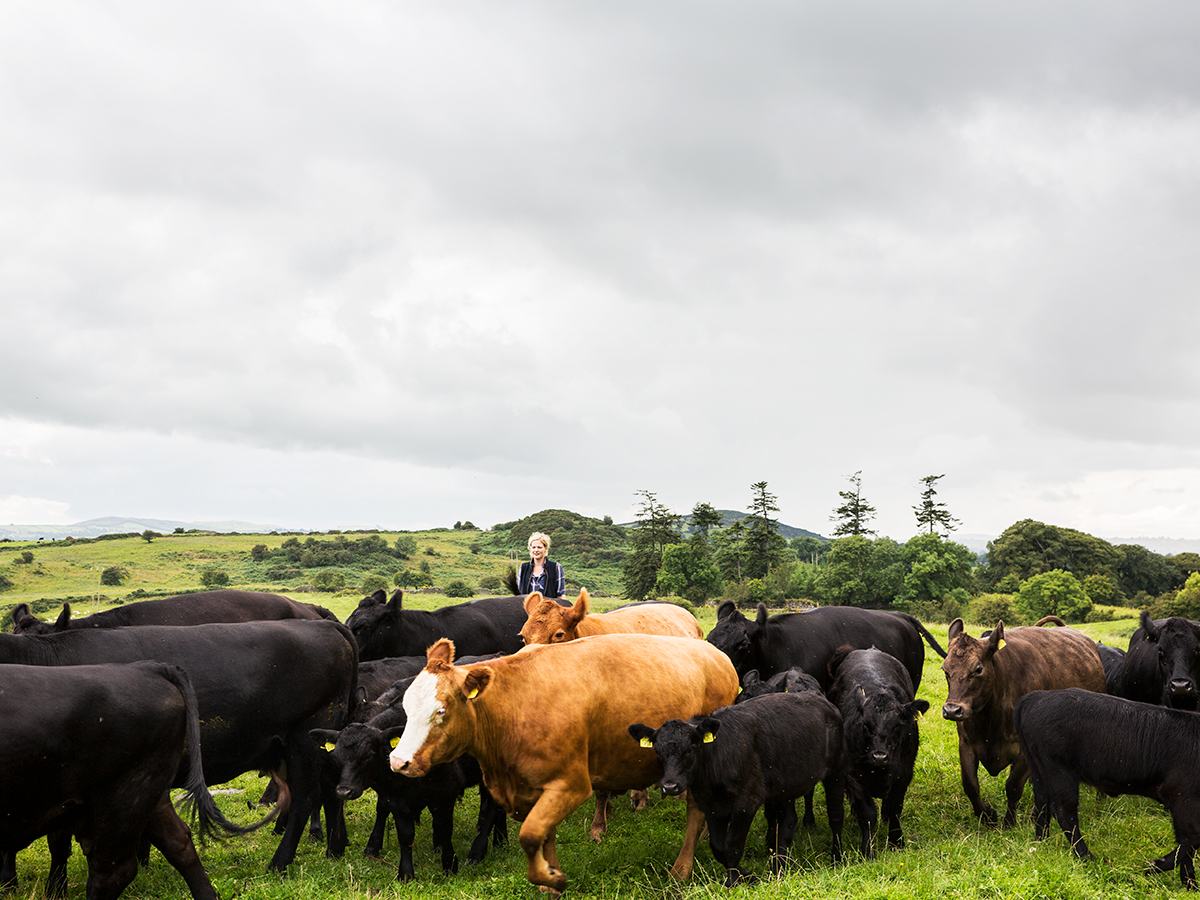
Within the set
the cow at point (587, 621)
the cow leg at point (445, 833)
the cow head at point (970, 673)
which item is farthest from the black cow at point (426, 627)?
the cow head at point (970, 673)

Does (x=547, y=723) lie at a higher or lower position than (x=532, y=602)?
lower

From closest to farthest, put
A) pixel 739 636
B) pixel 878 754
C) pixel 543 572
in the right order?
pixel 878 754 → pixel 739 636 → pixel 543 572

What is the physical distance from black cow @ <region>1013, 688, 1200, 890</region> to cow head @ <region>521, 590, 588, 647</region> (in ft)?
14.3

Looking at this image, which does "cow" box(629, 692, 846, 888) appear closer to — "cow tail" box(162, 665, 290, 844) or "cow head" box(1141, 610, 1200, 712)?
"cow tail" box(162, 665, 290, 844)

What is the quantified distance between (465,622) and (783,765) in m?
5.86

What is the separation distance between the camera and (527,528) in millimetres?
119688

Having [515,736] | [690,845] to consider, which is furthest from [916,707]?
[515,736]

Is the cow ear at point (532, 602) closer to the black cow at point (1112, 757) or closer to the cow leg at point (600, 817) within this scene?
the cow leg at point (600, 817)

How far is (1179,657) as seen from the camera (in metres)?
8.85

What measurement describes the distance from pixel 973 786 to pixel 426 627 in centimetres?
709

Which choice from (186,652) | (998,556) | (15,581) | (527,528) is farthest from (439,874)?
(527,528)

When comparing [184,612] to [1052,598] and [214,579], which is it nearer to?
[214,579]

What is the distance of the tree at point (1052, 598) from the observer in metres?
56.5

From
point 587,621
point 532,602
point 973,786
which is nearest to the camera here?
point 973,786
